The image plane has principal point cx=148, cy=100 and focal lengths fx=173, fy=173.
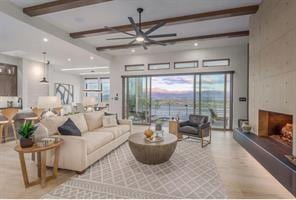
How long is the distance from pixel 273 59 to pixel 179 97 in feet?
15.2

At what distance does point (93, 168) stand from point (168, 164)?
1.42 metres

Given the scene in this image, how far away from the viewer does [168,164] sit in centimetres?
339

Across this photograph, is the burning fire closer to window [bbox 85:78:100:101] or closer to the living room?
the living room

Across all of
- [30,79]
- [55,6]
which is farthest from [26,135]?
[30,79]

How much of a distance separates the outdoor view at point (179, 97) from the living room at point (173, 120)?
0.05 meters

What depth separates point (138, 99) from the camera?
322 inches

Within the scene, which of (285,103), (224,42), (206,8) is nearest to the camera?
(285,103)

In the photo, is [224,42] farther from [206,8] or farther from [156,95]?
[156,95]

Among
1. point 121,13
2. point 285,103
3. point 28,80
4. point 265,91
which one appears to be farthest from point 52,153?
point 28,80

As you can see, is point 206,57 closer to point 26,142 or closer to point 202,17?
point 202,17

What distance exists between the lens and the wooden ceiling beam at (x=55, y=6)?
343 centimetres

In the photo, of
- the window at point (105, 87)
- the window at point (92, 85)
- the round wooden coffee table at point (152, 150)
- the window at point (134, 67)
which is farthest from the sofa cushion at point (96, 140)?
the window at point (92, 85)

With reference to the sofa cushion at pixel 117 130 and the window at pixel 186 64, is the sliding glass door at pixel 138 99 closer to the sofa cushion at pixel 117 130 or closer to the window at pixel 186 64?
the window at pixel 186 64

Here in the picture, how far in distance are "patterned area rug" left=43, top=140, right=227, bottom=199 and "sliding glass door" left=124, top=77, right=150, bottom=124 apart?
172 inches
